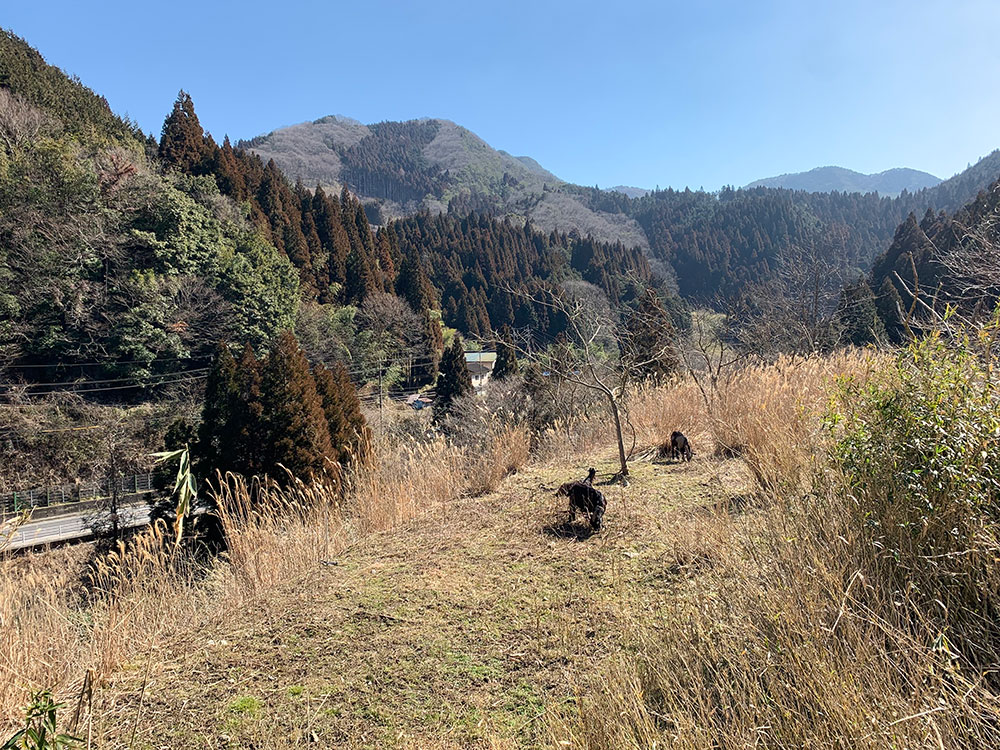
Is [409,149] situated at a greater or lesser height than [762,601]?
greater

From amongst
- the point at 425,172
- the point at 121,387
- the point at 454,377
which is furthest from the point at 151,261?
the point at 425,172

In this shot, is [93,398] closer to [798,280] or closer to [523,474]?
[523,474]

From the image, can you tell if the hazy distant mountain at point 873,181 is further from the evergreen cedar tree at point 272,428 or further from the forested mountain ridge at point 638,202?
the evergreen cedar tree at point 272,428

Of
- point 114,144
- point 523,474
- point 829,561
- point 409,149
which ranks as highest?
point 409,149

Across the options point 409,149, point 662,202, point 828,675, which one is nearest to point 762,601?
point 828,675

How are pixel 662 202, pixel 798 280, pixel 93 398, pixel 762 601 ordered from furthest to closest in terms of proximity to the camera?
1. pixel 662 202
2. pixel 93 398
3. pixel 798 280
4. pixel 762 601

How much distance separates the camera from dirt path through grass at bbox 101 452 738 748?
1.76 m

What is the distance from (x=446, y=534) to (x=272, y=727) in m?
1.90

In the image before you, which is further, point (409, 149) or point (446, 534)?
point (409, 149)

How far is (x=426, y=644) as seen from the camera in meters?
2.21

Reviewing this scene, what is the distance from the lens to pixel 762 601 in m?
1.69

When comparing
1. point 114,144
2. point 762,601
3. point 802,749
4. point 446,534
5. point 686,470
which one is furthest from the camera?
point 114,144

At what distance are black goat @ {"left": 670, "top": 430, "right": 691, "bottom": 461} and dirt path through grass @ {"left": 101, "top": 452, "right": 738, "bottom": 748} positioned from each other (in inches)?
46.6

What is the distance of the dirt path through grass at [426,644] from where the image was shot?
1.76m
